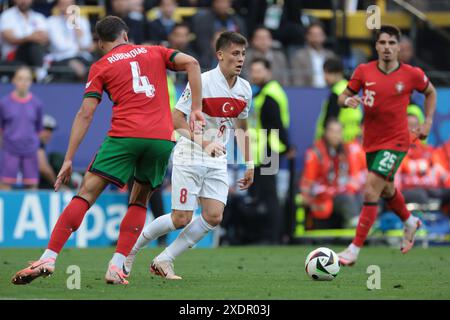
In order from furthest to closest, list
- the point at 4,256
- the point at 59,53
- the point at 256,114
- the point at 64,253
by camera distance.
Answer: the point at 59,53, the point at 256,114, the point at 64,253, the point at 4,256

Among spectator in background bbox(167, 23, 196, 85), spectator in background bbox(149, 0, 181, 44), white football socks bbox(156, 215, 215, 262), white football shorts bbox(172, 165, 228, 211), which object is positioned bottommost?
white football socks bbox(156, 215, 215, 262)

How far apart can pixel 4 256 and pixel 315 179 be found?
573 cm

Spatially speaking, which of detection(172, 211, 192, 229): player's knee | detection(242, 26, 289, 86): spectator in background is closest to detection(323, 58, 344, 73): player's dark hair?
detection(242, 26, 289, 86): spectator in background

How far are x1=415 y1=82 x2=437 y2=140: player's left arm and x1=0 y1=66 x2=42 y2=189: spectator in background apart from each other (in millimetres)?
6458

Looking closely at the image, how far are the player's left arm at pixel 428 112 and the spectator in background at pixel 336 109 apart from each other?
448cm

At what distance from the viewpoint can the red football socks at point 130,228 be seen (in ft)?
30.0

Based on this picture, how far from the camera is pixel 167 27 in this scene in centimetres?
1795

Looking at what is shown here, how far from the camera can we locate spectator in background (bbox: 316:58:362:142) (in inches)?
666

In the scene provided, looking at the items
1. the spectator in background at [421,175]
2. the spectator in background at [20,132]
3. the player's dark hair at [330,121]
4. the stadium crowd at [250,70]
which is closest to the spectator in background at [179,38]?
the stadium crowd at [250,70]

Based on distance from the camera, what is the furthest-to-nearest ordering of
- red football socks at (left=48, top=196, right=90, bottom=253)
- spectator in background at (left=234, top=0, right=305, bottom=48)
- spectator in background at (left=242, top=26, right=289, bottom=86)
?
spectator in background at (left=234, top=0, right=305, bottom=48) < spectator in background at (left=242, top=26, right=289, bottom=86) < red football socks at (left=48, top=196, right=90, bottom=253)

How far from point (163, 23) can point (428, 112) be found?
6789 mm

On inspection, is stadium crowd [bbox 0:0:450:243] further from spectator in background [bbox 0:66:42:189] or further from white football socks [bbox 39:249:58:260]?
white football socks [bbox 39:249:58:260]
